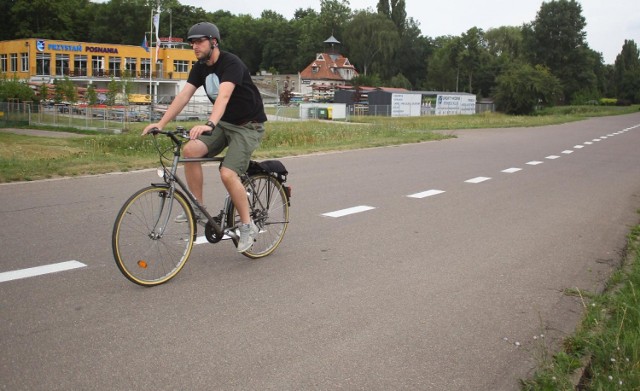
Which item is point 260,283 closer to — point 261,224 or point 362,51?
point 261,224

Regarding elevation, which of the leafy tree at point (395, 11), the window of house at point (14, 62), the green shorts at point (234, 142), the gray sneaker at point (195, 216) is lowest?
the gray sneaker at point (195, 216)

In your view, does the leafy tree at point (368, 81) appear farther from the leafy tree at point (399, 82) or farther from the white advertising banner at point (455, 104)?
the white advertising banner at point (455, 104)

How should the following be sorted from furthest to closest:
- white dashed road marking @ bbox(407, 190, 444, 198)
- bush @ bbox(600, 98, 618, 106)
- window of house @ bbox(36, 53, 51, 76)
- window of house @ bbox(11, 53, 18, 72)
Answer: bush @ bbox(600, 98, 618, 106) < window of house @ bbox(11, 53, 18, 72) < window of house @ bbox(36, 53, 51, 76) < white dashed road marking @ bbox(407, 190, 444, 198)

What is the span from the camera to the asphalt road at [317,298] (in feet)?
11.5

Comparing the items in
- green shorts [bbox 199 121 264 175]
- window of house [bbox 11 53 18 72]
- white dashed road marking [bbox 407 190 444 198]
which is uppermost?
window of house [bbox 11 53 18 72]

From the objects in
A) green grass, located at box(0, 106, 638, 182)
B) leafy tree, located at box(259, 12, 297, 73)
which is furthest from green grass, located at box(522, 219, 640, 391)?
leafy tree, located at box(259, 12, 297, 73)

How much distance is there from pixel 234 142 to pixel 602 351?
311 centimetres

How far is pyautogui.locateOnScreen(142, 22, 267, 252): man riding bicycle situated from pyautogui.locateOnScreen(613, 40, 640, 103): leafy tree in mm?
136770

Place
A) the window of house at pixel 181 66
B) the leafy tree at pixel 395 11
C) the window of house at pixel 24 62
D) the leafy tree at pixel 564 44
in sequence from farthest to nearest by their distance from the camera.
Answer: the leafy tree at pixel 395 11 < the leafy tree at pixel 564 44 < the window of house at pixel 181 66 < the window of house at pixel 24 62

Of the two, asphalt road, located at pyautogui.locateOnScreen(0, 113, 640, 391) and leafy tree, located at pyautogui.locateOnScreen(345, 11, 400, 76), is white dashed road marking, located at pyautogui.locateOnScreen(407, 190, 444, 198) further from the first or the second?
leafy tree, located at pyautogui.locateOnScreen(345, 11, 400, 76)

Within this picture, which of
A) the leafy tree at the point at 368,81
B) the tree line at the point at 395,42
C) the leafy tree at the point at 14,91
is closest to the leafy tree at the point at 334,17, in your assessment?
the tree line at the point at 395,42

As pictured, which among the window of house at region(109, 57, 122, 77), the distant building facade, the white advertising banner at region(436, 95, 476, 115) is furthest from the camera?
the distant building facade

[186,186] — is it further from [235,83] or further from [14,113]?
[14,113]

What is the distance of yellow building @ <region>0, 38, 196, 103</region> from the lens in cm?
7544
